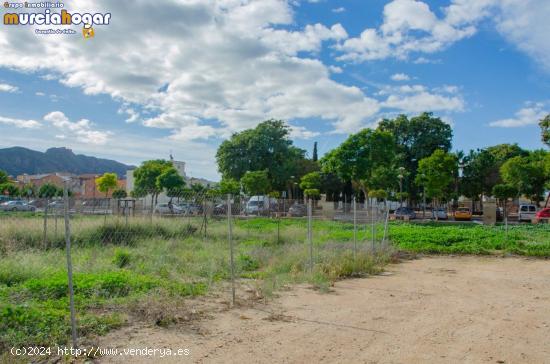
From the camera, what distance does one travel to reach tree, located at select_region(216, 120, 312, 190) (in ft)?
167

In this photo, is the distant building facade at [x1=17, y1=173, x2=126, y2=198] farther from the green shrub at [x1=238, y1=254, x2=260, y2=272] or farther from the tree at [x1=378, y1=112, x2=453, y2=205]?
the tree at [x1=378, y1=112, x2=453, y2=205]

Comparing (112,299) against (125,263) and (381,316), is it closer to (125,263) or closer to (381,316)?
(125,263)

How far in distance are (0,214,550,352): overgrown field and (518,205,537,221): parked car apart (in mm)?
23068

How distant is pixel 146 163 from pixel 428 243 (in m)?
40.3

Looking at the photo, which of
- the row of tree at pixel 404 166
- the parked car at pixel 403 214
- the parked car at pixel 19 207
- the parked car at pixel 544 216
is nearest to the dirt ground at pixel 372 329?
the parked car at pixel 19 207

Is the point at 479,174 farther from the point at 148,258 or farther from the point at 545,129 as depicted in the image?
the point at 148,258

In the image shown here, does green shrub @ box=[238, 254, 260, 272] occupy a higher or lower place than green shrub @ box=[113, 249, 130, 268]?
lower

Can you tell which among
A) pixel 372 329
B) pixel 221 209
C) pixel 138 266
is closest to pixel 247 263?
pixel 138 266

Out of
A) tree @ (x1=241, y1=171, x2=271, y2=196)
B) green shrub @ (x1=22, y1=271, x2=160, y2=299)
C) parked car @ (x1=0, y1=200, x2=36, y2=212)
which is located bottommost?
green shrub @ (x1=22, y1=271, x2=160, y2=299)

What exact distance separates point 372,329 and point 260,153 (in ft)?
149

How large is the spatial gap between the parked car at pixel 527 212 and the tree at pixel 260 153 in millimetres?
24748

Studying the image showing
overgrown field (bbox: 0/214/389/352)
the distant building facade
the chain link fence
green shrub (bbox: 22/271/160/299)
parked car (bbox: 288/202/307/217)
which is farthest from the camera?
parked car (bbox: 288/202/307/217)

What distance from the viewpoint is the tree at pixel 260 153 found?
5081cm

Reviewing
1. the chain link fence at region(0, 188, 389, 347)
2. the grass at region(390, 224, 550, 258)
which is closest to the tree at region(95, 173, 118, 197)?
the chain link fence at region(0, 188, 389, 347)
